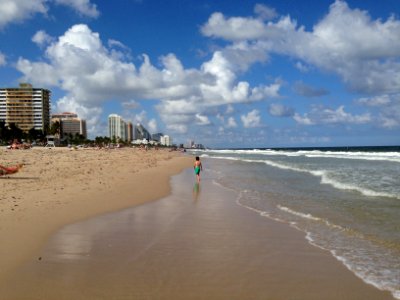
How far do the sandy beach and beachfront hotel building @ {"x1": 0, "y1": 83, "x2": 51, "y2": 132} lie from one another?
575 feet

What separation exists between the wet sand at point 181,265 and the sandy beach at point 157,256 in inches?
0.6

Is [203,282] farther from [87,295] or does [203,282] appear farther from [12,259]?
[12,259]

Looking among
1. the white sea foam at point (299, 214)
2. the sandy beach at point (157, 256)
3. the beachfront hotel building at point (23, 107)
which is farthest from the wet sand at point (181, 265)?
the beachfront hotel building at point (23, 107)

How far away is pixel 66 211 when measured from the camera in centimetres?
1111

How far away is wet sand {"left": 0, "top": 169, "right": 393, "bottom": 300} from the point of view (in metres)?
5.31

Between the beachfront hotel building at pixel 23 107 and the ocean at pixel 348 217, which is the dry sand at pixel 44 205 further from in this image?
the beachfront hotel building at pixel 23 107

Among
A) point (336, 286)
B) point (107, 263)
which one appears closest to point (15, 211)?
point (107, 263)

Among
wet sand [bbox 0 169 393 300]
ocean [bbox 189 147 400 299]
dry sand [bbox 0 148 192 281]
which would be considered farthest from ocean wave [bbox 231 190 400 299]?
dry sand [bbox 0 148 192 281]

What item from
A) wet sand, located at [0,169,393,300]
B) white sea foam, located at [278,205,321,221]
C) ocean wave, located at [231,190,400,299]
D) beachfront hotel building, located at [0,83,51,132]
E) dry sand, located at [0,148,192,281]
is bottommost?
white sea foam, located at [278,205,321,221]

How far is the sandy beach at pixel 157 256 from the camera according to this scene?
537 cm

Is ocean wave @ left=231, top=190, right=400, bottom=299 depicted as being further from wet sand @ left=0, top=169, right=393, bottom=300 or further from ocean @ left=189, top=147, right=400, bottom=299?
wet sand @ left=0, top=169, right=393, bottom=300

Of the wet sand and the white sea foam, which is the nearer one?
the wet sand

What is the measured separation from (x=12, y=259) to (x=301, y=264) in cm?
484

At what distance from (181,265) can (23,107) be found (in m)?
186
